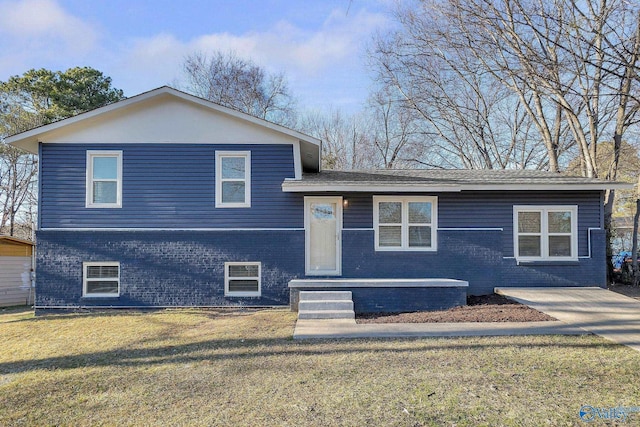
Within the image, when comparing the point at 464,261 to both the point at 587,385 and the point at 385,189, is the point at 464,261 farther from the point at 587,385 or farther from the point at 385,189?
the point at 587,385

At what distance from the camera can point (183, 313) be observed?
8.58 metres

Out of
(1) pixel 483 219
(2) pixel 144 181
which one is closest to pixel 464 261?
(1) pixel 483 219

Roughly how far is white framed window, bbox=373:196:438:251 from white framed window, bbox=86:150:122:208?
630 centimetres

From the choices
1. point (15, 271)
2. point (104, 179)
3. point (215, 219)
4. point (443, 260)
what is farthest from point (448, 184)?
point (15, 271)

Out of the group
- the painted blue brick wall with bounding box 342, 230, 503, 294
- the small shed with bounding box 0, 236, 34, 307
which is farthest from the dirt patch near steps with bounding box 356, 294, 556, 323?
the small shed with bounding box 0, 236, 34, 307

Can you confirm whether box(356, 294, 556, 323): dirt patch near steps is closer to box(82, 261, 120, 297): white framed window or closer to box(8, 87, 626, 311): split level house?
box(8, 87, 626, 311): split level house

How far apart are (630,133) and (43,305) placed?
20.0 metres

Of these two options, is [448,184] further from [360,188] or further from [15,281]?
[15,281]

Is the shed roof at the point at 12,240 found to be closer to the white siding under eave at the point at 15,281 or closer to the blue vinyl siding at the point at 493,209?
the white siding under eave at the point at 15,281

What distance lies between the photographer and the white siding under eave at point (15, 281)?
550 inches

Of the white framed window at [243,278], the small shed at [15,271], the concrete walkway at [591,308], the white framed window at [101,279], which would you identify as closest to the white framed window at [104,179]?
the white framed window at [101,279]

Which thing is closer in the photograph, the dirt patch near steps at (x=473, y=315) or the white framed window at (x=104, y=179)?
the dirt patch near steps at (x=473, y=315)

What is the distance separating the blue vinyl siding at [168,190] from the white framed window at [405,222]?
6.56ft

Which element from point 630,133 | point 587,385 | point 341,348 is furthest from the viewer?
point 630,133
